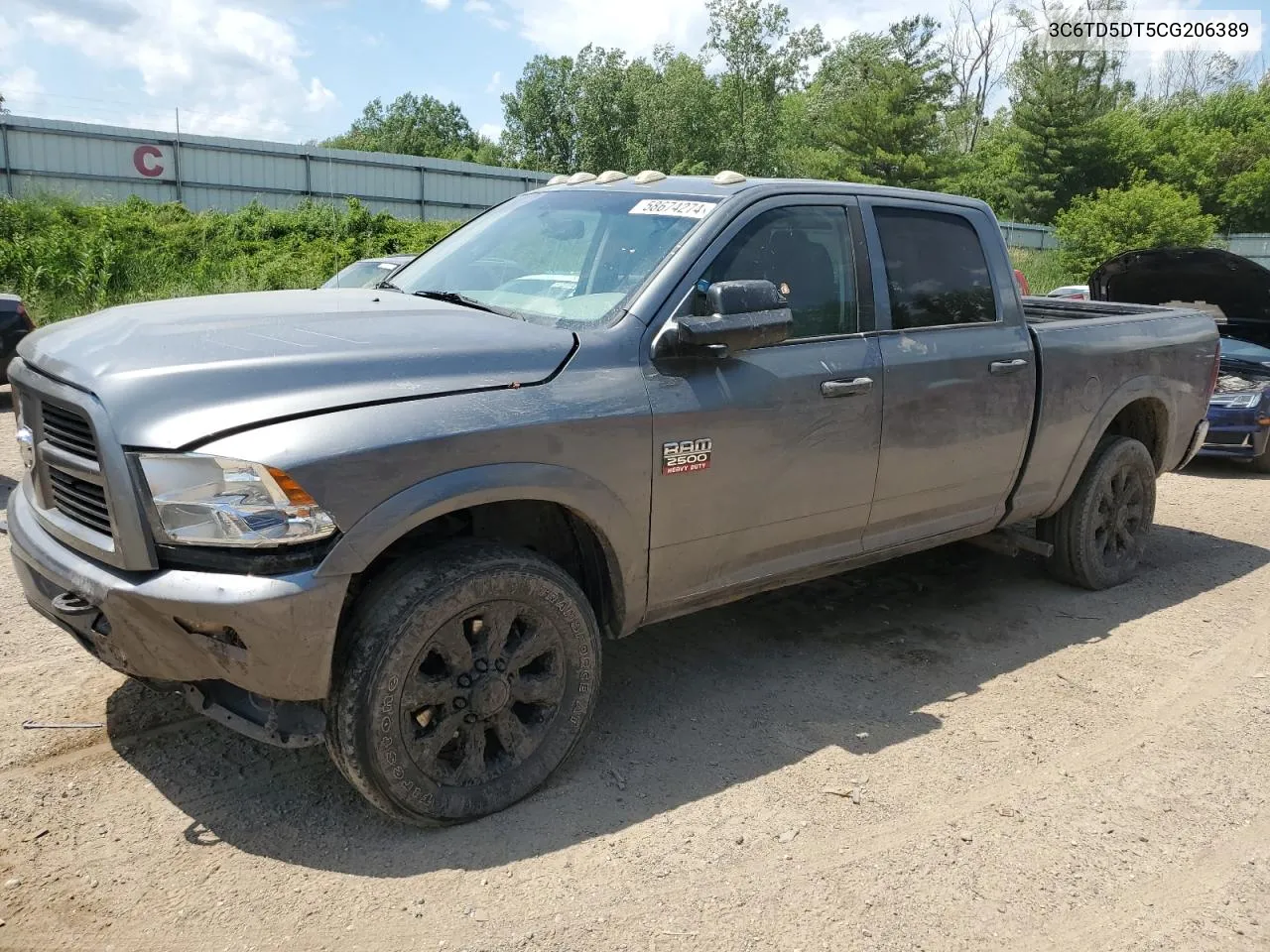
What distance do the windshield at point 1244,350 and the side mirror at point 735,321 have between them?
25.8 ft

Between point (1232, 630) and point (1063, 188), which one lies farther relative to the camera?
point (1063, 188)

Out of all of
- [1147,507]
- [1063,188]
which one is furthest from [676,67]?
[1147,507]

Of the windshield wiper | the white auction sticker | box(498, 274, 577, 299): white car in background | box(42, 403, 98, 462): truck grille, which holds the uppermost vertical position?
the white auction sticker

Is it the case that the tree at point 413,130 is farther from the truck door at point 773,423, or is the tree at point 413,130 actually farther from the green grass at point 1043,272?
the truck door at point 773,423

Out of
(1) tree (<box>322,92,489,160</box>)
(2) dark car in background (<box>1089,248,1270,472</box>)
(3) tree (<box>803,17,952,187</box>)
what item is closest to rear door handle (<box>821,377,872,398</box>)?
(2) dark car in background (<box>1089,248,1270,472</box>)

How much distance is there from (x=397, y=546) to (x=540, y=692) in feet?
2.17

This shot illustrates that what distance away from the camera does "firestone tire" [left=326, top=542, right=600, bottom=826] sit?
3053 mm

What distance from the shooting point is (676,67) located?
2298 inches

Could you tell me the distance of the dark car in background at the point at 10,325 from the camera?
10.3m

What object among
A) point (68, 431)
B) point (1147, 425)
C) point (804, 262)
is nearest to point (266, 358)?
point (68, 431)

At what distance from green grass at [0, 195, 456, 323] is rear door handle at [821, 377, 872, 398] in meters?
15.5

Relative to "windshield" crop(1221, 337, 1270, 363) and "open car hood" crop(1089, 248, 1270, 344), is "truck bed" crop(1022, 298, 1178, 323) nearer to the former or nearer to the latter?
"open car hood" crop(1089, 248, 1270, 344)

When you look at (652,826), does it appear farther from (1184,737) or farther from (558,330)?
(1184,737)

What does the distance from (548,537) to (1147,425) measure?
4.07 meters
